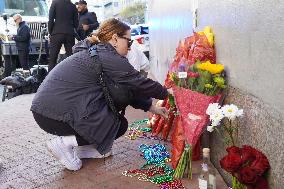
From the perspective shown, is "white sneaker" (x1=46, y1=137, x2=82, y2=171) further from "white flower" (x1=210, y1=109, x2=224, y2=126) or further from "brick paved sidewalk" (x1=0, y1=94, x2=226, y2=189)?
"white flower" (x1=210, y1=109, x2=224, y2=126)

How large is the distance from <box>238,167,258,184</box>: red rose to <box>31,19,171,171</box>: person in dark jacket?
1.56 m

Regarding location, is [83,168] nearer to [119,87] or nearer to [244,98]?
[119,87]

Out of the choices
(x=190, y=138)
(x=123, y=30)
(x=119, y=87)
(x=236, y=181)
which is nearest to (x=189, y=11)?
(x=123, y=30)

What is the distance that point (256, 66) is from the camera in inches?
112

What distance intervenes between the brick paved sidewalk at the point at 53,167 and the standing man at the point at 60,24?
170 inches

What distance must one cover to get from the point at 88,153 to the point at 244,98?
1.90 m

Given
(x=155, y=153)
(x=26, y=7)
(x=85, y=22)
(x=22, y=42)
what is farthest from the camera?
(x=26, y=7)

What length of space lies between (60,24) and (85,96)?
20.0 feet

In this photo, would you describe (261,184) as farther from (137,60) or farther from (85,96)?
(137,60)

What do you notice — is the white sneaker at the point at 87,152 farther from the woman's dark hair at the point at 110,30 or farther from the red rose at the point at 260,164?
the red rose at the point at 260,164

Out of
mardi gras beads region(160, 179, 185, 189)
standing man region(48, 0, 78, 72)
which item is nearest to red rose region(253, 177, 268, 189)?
mardi gras beads region(160, 179, 185, 189)

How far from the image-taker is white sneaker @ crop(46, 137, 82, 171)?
13.2 ft

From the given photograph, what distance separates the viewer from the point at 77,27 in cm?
1017

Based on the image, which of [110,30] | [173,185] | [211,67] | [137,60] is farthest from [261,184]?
[137,60]
